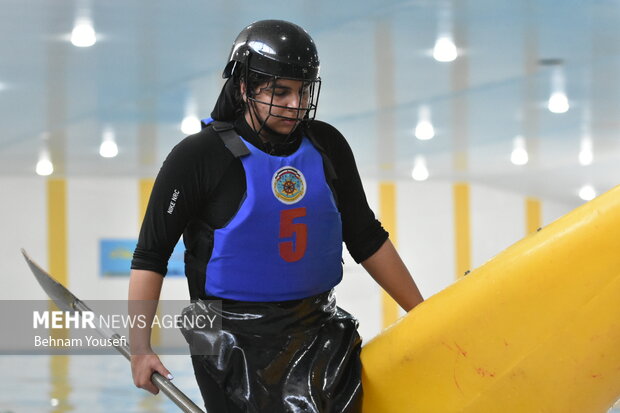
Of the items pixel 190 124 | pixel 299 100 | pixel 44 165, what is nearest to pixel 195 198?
pixel 299 100

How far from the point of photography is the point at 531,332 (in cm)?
191

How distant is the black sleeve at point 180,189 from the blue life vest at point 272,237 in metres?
0.08

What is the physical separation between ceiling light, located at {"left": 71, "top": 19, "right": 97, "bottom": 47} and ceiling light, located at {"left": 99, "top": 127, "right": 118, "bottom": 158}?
12.0 feet

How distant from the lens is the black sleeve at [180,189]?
7.07 feet

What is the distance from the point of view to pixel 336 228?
2.26 m

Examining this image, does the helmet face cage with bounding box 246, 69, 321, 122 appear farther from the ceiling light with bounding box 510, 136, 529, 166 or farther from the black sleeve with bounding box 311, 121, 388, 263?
the ceiling light with bounding box 510, 136, 529, 166

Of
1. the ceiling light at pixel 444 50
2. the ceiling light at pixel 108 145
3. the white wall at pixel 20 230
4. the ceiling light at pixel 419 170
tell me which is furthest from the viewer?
the white wall at pixel 20 230

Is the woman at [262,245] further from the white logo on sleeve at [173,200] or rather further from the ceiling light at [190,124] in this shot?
the ceiling light at [190,124]

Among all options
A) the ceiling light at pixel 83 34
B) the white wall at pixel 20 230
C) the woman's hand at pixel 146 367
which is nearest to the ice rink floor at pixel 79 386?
the ceiling light at pixel 83 34

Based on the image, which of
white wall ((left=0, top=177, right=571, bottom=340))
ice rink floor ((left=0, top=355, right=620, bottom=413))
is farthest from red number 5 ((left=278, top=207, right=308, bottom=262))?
white wall ((left=0, top=177, right=571, bottom=340))

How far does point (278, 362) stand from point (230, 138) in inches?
20.5

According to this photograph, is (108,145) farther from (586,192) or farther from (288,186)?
(288,186)

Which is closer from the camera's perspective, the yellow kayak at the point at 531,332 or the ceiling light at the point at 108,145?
the yellow kayak at the point at 531,332

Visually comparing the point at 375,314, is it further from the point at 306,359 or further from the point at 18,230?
the point at 306,359
